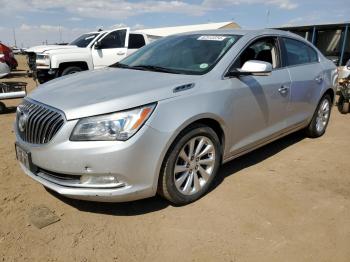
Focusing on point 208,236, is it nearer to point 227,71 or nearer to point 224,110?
point 224,110

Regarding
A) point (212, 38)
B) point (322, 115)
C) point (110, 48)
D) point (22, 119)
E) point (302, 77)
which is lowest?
point (322, 115)

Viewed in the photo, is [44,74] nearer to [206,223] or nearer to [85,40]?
[85,40]

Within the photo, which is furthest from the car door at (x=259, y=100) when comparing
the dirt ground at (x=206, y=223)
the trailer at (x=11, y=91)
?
the trailer at (x=11, y=91)

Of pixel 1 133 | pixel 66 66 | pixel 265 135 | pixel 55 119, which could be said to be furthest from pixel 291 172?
pixel 66 66

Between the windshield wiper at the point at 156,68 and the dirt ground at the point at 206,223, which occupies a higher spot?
the windshield wiper at the point at 156,68

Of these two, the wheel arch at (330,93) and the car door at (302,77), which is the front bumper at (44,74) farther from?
the wheel arch at (330,93)

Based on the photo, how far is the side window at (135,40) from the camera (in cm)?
1105

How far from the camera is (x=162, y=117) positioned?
2.83m

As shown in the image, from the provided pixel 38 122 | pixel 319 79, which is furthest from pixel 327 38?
pixel 38 122

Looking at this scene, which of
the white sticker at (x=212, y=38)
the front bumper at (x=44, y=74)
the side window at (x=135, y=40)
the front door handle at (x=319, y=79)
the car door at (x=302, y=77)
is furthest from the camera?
the side window at (x=135, y=40)

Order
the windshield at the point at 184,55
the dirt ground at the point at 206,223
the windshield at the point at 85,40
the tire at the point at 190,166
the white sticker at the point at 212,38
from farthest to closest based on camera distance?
the windshield at the point at 85,40 → the white sticker at the point at 212,38 → the windshield at the point at 184,55 → the tire at the point at 190,166 → the dirt ground at the point at 206,223

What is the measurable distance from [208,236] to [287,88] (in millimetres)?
2239

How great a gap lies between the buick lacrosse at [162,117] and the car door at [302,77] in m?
0.04

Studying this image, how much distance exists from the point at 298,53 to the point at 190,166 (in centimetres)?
255
